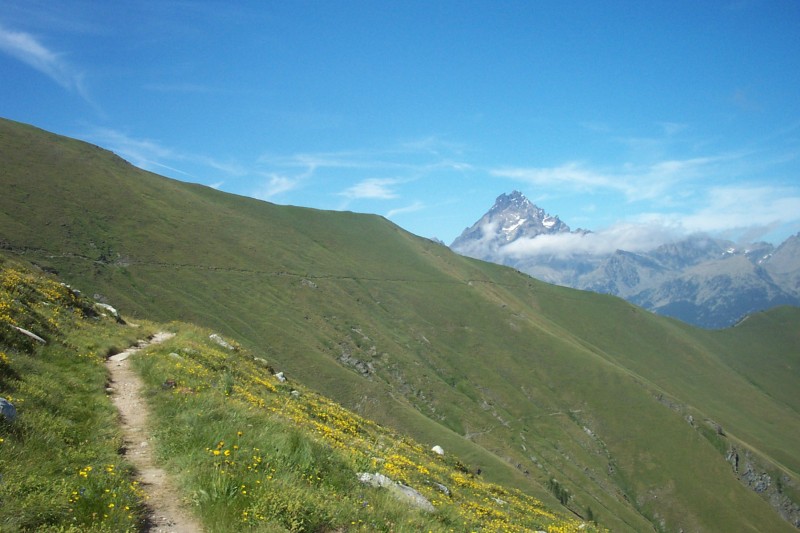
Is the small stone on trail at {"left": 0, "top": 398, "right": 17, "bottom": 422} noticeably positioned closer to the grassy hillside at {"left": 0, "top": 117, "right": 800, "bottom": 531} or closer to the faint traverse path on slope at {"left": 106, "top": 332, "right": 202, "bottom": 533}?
the faint traverse path on slope at {"left": 106, "top": 332, "right": 202, "bottom": 533}

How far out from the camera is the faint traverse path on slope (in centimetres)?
914

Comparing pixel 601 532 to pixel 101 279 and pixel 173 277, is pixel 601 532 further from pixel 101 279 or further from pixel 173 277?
pixel 173 277

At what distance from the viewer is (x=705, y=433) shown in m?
198

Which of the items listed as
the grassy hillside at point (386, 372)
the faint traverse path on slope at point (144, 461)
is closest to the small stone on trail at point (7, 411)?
the faint traverse path on slope at point (144, 461)

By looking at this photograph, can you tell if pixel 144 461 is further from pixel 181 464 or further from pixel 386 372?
A: pixel 386 372

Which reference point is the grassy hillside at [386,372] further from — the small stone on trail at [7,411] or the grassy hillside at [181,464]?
the small stone on trail at [7,411]

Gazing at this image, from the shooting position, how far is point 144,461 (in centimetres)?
1187

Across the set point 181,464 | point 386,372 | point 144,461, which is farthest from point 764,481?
point 144,461

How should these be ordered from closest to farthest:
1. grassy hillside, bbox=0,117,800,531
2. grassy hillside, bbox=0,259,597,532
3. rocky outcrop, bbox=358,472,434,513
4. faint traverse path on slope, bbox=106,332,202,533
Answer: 1. grassy hillside, bbox=0,259,597,532
2. faint traverse path on slope, bbox=106,332,202,533
3. rocky outcrop, bbox=358,472,434,513
4. grassy hillside, bbox=0,117,800,531

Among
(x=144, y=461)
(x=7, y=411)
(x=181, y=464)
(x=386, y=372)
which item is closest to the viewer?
(x=7, y=411)

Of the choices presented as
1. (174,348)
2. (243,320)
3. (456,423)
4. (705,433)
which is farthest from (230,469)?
(705,433)

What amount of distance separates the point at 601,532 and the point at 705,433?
21940 cm

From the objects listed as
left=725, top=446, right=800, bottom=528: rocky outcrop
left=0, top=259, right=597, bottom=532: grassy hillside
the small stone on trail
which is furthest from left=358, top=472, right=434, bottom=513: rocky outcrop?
left=725, top=446, right=800, bottom=528: rocky outcrop

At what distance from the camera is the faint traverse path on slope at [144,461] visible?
9141mm
